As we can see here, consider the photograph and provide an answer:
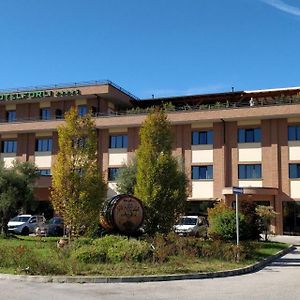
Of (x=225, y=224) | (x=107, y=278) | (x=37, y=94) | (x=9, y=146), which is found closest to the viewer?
(x=107, y=278)

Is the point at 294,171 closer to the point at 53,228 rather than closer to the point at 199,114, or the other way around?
the point at 199,114

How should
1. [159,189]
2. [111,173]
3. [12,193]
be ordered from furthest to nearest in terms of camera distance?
[111,173]
[12,193]
[159,189]

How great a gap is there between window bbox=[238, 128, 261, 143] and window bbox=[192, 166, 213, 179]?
11.8 ft

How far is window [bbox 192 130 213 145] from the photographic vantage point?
45125 mm

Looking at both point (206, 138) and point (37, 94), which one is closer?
point (206, 138)

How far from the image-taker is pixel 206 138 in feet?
149

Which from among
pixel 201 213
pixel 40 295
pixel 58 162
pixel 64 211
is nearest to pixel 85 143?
pixel 58 162

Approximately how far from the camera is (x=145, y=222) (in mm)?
23547

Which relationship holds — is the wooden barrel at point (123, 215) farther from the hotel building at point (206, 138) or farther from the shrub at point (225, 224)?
the hotel building at point (206, 138)

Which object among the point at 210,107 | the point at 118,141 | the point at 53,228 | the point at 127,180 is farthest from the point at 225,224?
the point at 118,141

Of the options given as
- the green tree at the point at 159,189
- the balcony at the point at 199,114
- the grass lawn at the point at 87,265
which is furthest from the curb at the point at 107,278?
the balcony at the point at 199,114

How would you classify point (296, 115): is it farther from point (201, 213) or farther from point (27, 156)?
point (27, 156)

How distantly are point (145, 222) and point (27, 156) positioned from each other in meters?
29.7

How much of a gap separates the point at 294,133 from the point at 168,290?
32.4 metres
